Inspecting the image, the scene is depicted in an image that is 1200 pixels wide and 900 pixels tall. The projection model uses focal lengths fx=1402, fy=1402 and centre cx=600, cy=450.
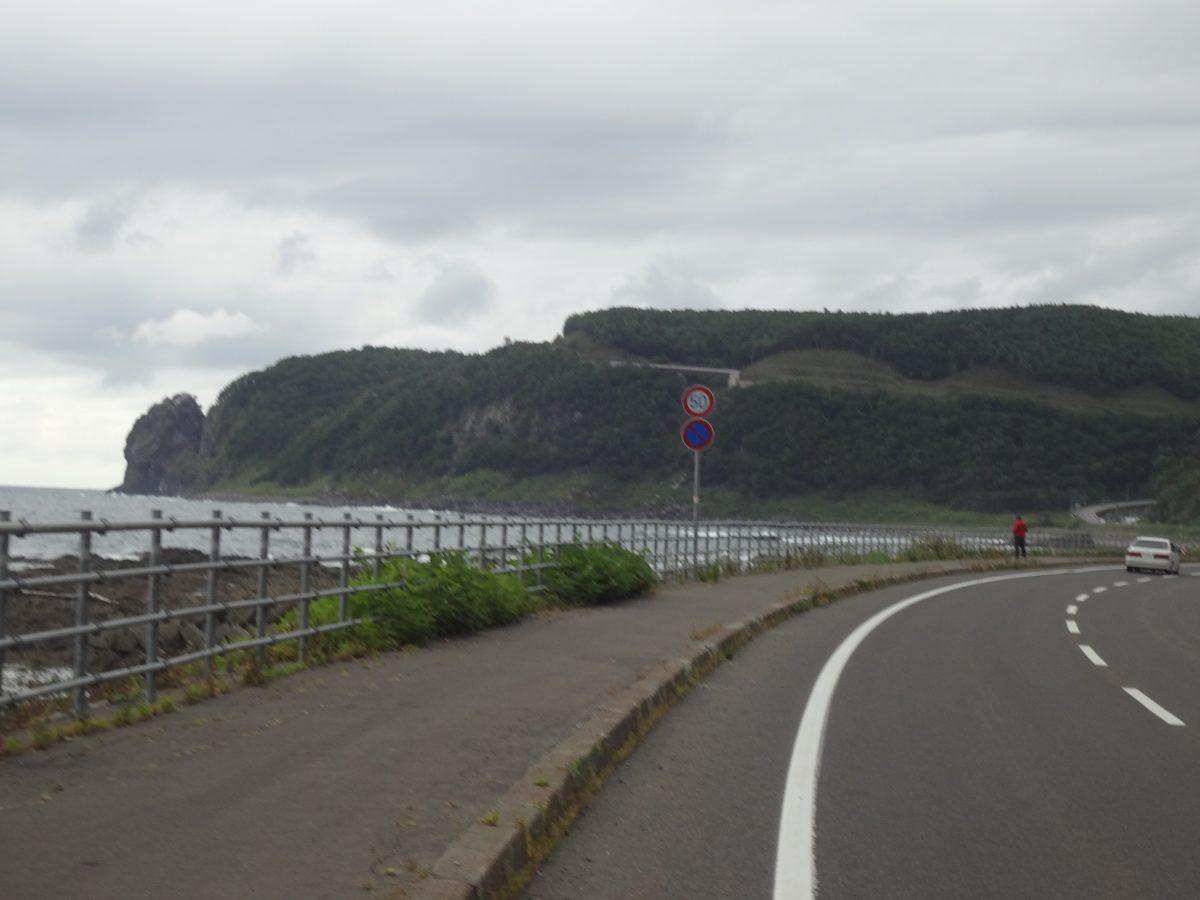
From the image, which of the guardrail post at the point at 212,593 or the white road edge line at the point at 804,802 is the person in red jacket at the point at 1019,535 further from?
the guardrail post at the point at 212,593

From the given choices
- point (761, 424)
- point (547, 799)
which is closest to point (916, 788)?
point (547, 799)

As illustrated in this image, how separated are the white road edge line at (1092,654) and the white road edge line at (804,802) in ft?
9.57

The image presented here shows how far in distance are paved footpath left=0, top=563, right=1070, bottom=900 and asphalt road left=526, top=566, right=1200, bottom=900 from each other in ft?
1.10

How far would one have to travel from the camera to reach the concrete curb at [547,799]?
203 inches

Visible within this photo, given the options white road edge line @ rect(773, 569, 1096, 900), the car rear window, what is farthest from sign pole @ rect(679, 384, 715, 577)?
the car rear window

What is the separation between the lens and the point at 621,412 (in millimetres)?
117438

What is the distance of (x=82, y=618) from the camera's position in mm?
8125

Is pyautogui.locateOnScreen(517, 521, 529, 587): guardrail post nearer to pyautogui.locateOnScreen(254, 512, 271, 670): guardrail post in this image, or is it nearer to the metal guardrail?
the metal guardrail

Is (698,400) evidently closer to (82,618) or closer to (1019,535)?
(82,618)

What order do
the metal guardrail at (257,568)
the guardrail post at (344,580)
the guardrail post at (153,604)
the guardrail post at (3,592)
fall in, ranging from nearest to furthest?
the guardrail post at (3,592) < the metal guardrail at (257,568) < the guardrail post at (153,604) < the guardrail post at (344,580)

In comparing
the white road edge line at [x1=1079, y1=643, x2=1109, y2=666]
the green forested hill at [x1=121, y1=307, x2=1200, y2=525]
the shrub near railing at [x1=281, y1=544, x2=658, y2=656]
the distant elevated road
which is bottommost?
the white road edge line at [x1=1079, y1=643, x2=1109, y2=666]

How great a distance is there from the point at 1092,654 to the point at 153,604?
10.9 m

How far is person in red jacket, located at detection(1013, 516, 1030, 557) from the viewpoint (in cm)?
4656

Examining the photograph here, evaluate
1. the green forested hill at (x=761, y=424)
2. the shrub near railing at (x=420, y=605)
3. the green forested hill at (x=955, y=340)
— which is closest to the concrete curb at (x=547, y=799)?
the shrub near railing at (x=420, y=605)
